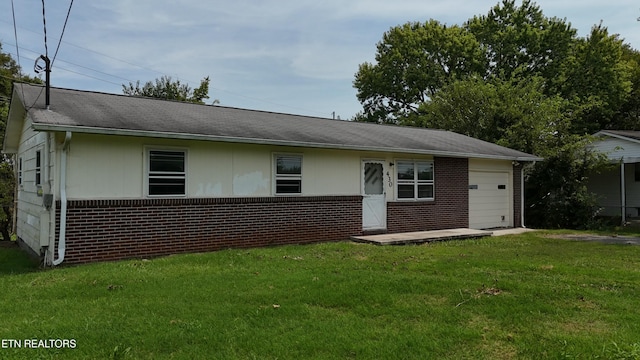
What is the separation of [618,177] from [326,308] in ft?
73.1

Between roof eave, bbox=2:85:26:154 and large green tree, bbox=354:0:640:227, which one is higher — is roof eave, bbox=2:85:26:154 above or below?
below

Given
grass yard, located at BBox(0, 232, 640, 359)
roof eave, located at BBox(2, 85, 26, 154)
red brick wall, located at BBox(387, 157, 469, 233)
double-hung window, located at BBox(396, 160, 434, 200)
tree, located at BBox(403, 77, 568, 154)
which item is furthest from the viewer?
tree, located at BBox(403, 77, 568, 154)

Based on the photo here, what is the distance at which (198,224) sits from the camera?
32.6 ft

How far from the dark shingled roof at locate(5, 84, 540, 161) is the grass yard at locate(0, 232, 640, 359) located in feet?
8.56

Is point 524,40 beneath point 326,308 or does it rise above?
above

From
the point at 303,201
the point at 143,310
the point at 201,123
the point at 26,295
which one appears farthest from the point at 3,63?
the point at 143,310

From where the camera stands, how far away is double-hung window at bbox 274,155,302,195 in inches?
442

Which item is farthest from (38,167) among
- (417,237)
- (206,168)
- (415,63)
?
(415,63)

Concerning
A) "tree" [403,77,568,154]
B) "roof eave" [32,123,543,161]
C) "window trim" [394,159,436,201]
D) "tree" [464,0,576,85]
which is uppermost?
"tree" [464,0,576,85]

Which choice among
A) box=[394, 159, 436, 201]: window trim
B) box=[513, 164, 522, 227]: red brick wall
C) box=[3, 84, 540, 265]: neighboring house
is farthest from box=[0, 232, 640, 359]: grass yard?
box=[513, 164, 522, 227]: red brick wall

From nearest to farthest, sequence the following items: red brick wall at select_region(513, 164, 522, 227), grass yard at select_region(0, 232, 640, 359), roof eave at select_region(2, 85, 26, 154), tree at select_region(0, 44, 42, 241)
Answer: grass yard at select_region(0, 232, 640, 359) < roof eave at select_region(2, 85, 26, 154) < tree at select_region(0, 44, 42, 241) < red brick wall at select_region(513, 164, 522, 227)

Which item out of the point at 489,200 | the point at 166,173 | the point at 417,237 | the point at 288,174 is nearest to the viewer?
the point at 166,173

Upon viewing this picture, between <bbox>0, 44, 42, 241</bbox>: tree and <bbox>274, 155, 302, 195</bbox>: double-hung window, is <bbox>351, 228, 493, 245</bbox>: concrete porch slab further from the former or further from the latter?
<bbox>0, 44, 42, 241</bbox>: tree

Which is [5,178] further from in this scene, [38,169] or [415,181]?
[415,181]
